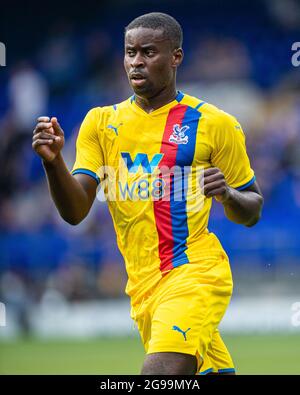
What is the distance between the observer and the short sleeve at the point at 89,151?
619cm

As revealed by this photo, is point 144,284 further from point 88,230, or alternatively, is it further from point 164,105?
point 88,230

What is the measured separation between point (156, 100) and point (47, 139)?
45.9 inches

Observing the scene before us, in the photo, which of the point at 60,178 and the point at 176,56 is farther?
the point at 176,56

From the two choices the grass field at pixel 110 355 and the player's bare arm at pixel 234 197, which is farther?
the grass field at pixel 110 355

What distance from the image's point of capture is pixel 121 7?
850 inches

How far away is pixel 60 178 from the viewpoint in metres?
5.67

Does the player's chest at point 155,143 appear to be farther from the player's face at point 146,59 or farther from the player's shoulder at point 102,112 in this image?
the player's face at point 146,59

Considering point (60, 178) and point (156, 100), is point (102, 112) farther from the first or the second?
point (60, 178)

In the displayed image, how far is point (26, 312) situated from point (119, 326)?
1.60 meters

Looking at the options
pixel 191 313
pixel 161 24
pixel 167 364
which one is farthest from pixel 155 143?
pixel 167 364

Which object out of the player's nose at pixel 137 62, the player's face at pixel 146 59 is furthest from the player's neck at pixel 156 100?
the player's nose at pixel 137 62

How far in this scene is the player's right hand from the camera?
17.7 ft

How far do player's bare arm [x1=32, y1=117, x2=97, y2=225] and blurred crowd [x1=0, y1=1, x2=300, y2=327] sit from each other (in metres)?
9.71

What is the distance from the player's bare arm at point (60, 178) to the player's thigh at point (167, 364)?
1063 millimetres
